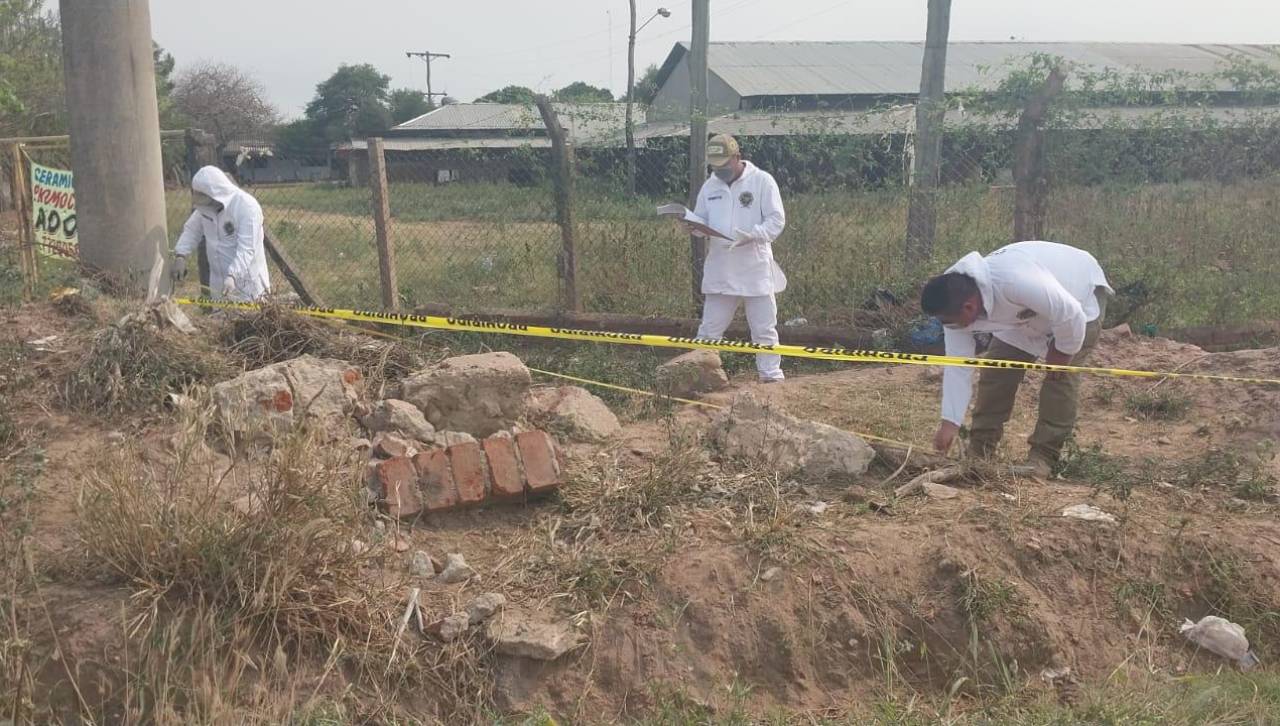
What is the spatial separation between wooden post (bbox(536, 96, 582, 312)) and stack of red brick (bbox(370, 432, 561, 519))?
12.4ft

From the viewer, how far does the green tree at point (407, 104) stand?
56000 millimetres

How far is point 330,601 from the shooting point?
128 inches

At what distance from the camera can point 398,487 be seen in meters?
3.86

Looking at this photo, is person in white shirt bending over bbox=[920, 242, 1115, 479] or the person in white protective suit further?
the person in white protective suit

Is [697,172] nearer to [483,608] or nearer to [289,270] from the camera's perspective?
[289,270]

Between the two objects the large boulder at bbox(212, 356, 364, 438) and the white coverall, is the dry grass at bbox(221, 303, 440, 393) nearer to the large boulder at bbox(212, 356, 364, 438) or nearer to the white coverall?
the large boulder at bbox(212, 356, 364, 438)

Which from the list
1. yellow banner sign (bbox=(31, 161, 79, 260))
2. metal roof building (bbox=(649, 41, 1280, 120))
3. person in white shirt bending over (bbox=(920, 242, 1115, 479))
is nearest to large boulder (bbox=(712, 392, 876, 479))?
person in white shirt bending over (bbox=(920, 242, 1115, 479))

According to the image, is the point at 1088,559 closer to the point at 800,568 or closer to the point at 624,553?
the point at 800,568

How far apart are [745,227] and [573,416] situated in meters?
2.51

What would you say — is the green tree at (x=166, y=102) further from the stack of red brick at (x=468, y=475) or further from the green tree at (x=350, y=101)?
the stack of red brick at (x=468, y=475)

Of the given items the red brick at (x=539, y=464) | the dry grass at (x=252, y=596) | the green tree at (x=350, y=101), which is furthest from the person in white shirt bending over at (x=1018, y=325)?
the green tree at (x=350, y=101)

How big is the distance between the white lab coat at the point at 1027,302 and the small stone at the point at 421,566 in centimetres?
229

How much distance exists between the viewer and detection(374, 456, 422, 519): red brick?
3.83 metres

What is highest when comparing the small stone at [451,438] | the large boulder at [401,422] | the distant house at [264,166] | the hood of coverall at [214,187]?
the distant house at [264,166]
